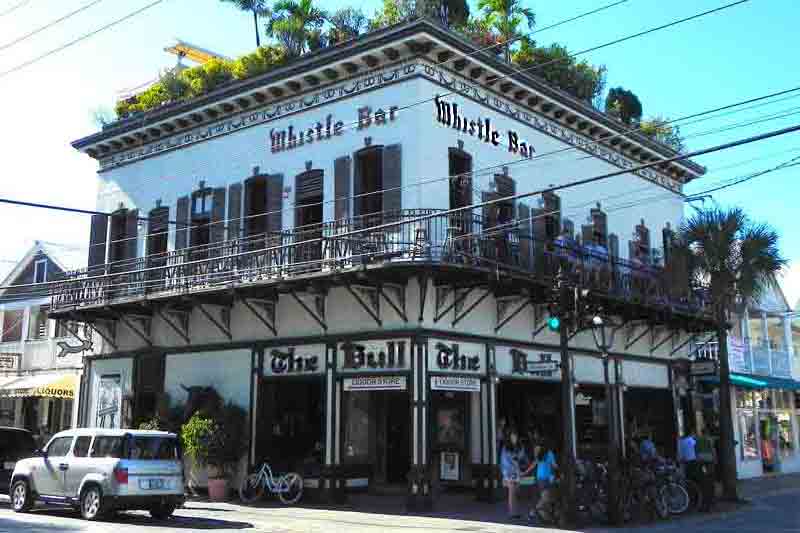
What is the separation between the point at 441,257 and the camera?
60.2ft

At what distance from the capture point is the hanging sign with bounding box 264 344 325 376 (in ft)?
66.9

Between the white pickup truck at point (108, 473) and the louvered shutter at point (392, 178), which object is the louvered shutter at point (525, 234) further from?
the white pickup truck at point (108, 473)

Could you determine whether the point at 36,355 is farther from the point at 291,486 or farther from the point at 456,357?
the point at 456,357

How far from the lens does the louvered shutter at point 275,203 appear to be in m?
22.2

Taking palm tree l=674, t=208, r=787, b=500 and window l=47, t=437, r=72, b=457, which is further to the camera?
palm tree l=674, t=208, r=787, b=500

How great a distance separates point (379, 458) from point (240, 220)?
762cm

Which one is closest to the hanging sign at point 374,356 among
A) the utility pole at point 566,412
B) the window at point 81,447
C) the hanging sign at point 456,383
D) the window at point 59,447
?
the hanging sign at point 456,383

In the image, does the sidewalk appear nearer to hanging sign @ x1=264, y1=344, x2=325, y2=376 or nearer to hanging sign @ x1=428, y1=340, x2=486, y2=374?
hanging sign @ x1=428, y1=340, x2=486, y2=374

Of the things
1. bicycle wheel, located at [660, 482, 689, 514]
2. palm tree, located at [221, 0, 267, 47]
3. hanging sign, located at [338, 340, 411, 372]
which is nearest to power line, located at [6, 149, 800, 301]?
hanging sign, located at [338, 340, 411, 372]

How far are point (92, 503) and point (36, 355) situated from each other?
17.5 metres

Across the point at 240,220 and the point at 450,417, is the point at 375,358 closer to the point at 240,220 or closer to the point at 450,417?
the point at 450,417

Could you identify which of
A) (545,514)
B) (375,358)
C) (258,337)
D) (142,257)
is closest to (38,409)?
(142,257)

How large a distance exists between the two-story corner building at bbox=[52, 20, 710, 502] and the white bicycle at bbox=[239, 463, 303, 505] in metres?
0.51

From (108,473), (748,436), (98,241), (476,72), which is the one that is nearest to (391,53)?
(476,72)
